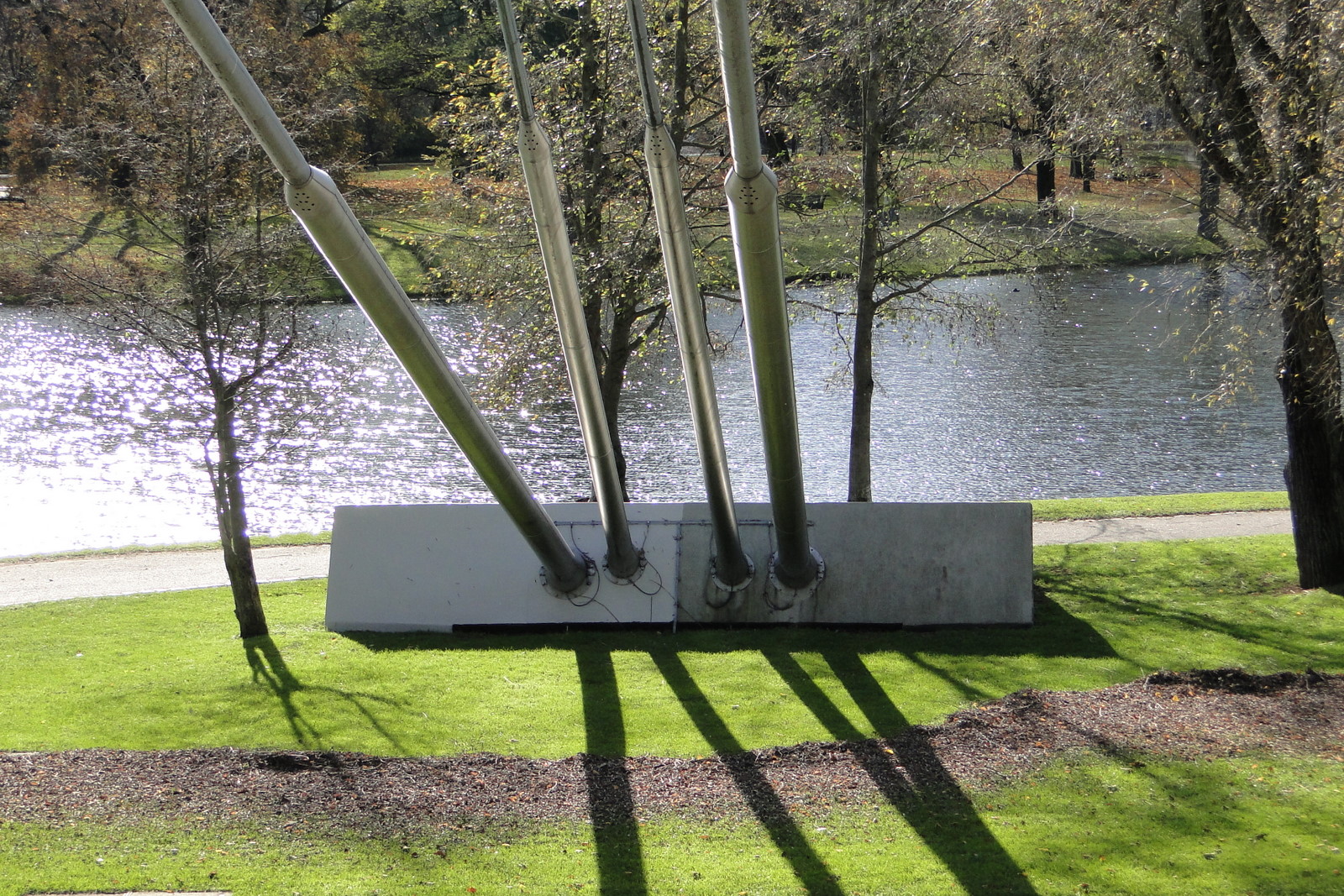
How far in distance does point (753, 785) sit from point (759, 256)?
13.6 ft

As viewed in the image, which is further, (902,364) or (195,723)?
(902,364)

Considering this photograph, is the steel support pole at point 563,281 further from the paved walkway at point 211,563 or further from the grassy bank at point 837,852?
the paved walkway at point 211,563

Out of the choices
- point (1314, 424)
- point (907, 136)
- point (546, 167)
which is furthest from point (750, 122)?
point (907, 136)

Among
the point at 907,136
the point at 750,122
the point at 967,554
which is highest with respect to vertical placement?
the point at 907,136

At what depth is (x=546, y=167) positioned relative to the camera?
9633 millimetres

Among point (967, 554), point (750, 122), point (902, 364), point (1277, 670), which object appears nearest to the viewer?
point (750, 122)

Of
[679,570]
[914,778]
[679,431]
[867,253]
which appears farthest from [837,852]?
[679,431]

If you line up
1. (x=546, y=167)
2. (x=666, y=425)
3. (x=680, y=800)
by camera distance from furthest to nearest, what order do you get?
(x=666, y=425)
(x=546, y=167)
(x=680, y=800)

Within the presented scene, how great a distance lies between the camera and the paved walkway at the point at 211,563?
57.6ft

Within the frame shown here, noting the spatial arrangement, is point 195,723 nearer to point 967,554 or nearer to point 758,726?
point 758,726

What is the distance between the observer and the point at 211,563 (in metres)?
19.4

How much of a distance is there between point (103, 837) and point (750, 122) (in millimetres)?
6743

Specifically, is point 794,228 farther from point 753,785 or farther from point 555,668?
point 753,785

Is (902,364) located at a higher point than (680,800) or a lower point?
higher
